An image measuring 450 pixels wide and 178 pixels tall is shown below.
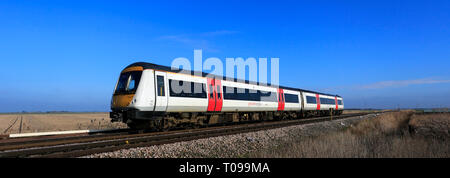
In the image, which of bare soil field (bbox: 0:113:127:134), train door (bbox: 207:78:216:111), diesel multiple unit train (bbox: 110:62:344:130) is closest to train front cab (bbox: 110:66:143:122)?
diesel multiple unit train (bbox: 110:62:344:130)

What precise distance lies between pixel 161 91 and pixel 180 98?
106 centimetres

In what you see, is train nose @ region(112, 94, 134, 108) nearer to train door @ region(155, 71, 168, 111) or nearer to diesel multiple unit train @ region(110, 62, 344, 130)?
diesel multiple unit train @ region(110, 62, 344, 130)

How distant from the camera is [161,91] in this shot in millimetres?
11352

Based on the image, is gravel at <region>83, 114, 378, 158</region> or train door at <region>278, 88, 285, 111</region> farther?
train door at <region>278, 88, 285, 111</region>

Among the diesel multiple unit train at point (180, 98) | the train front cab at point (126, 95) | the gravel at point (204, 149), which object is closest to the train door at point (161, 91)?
the diesel multiple unit train at point (180, 98)

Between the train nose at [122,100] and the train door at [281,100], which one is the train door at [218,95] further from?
the train door at [281,100]

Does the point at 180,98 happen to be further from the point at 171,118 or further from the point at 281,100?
the point at 281,100

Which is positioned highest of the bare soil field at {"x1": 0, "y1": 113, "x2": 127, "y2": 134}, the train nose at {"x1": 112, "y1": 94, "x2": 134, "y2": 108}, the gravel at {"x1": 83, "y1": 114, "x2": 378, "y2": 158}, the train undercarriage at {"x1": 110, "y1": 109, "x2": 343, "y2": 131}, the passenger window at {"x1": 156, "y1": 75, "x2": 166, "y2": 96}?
the passenger window at {"x1": 156, "y1": 75, "x2": 166, "y2": 96}

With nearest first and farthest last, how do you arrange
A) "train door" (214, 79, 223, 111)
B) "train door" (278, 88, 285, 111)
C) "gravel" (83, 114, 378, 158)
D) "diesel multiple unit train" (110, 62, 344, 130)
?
"gravel" (83, 114, 378, 158)
"diesel multiple unit train" (110, 62, 344, 130)
"train door" (214, 79, 223, 111)
"train door" (278, 88, 285, 111)

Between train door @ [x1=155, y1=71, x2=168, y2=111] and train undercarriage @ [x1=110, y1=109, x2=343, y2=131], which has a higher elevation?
train door @ [x1=155, y1=71, x2=168, y2=111]

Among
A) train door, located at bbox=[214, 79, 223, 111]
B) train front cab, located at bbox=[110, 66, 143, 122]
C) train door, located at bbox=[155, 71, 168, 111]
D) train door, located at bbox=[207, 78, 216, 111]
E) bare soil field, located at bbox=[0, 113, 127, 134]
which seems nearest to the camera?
train front cab, located at bbox=[110, 66, 143, 122]

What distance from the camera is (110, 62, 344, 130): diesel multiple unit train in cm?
1088
